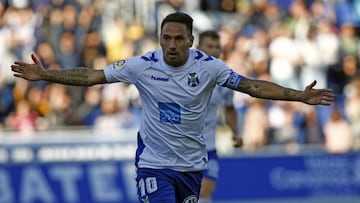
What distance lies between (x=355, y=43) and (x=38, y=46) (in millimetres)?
7166

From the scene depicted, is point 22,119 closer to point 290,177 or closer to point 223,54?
point 223,54

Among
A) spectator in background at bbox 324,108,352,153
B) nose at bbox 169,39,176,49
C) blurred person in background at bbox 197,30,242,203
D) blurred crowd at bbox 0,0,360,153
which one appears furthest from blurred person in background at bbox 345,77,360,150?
nose at bbox 169,39,176,49

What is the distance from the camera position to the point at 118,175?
58.1 ft

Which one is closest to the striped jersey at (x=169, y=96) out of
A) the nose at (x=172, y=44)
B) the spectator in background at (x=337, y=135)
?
the nose at (x=172, y=44)

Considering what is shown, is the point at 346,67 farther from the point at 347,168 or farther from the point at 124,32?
the point at 124,32

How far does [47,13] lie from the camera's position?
19.8 metres

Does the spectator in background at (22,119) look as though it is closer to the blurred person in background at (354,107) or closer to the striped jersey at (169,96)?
the blurred person in background at (354,107)

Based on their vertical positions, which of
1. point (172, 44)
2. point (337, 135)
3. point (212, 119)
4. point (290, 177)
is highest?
point (172, 44)

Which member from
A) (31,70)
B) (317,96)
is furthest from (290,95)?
(31,70)

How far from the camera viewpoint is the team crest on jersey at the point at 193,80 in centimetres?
877

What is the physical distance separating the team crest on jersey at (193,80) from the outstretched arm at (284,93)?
0.37 metres

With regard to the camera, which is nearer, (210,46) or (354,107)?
(210,46)

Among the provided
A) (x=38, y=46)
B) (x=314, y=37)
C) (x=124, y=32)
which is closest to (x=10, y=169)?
(x=38, y=46)

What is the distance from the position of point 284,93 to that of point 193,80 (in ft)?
2.61
